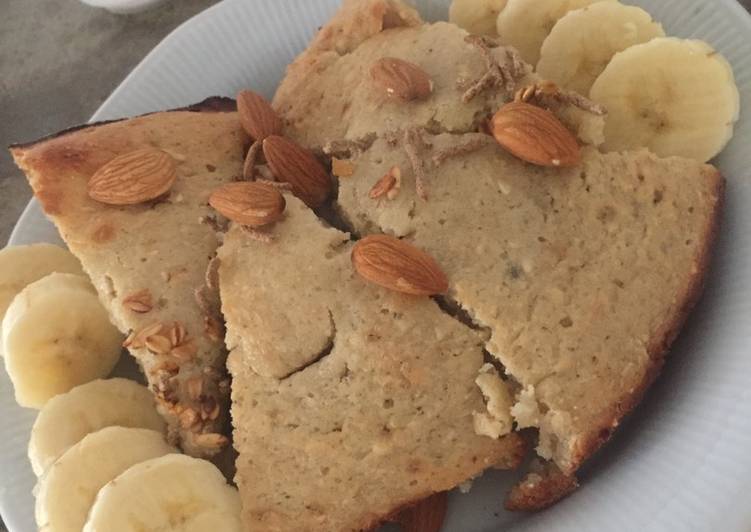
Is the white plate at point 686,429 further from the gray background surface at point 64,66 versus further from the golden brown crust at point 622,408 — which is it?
the gray background surface at point 64,66

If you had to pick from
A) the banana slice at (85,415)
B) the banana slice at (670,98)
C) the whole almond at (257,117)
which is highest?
the banana slice at (670,98)

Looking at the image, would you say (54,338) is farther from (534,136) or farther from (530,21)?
(530,21)

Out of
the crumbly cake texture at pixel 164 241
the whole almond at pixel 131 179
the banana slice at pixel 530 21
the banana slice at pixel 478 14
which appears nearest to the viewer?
the crumbly cake texture at pixel 164 241

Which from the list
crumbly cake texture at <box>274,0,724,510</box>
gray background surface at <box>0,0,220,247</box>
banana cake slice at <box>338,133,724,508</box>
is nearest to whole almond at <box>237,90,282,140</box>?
crumbly cake texture at <box>274,0,724,510</box>

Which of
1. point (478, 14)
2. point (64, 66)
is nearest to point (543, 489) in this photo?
point (478, 14)

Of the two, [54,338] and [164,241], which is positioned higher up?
[164,241]

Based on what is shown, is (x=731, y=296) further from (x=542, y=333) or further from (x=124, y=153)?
(x=124, y=153)

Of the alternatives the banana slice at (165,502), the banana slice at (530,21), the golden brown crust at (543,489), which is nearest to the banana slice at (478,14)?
the banana slice at (530,21)
